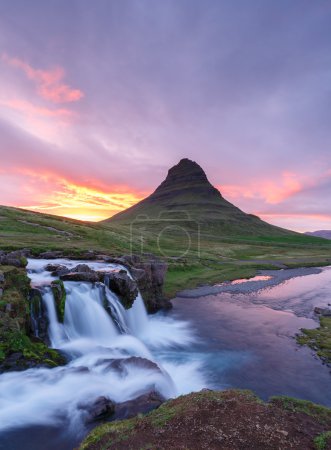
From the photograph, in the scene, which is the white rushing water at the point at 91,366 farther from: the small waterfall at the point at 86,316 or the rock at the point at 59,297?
the rock at the point at 59,297

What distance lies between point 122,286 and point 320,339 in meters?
20.2

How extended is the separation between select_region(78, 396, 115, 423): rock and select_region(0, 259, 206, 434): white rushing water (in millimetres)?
476

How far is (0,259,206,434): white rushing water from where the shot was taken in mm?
16062

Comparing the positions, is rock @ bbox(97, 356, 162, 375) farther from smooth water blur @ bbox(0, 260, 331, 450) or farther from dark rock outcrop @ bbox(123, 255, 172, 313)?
dark rock outcrop @ bbox(123, 255, 172, 313)

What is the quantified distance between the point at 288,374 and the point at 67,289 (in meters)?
19.8

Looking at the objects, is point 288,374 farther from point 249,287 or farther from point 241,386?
point 249,287

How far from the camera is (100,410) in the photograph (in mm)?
15047

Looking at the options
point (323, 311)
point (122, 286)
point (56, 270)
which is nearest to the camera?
point (122, 286)

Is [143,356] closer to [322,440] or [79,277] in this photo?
[79,277]

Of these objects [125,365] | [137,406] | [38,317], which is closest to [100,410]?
[137,406]

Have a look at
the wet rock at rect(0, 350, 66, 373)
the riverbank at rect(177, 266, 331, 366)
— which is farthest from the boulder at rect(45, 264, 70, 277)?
the riverbank at rect(177, 266, 331, 366)

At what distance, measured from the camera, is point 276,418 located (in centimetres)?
1163

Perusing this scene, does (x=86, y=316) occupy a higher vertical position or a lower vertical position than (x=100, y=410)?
higher

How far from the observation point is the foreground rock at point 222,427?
1018 cm
